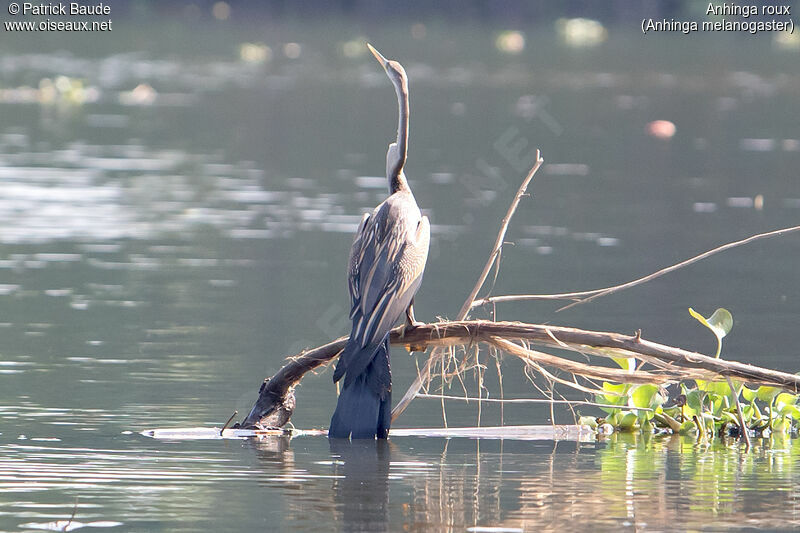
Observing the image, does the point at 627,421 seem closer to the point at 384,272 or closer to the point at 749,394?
the point at 749,394

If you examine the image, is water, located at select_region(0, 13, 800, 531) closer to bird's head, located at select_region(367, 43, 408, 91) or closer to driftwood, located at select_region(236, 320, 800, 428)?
driftwood, located at select_region(236, 320, 800, 428)

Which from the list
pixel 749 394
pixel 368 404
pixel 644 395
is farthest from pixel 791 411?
pixel 368 404

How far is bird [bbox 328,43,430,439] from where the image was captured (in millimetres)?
7590

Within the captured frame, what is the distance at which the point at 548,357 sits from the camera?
26.4 ft

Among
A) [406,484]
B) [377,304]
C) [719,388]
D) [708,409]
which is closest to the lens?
[406,484]

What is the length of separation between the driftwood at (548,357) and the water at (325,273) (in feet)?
1.04

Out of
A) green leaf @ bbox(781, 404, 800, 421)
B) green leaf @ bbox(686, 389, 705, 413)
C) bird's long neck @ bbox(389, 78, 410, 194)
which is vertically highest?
bird's long neck @ bbox(389, 78, 410, 194)

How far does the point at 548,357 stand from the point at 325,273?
17.4 ft

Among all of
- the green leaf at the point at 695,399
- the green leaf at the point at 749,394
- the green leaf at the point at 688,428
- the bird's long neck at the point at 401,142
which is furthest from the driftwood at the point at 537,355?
the bird's long neck at the point at 401,142

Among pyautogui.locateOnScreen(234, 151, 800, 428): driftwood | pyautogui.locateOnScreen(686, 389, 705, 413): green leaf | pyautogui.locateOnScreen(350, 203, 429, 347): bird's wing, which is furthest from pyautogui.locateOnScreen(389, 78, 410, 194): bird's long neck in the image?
pyautogui.locateOnScreen(686, 389, 705, 413): green leaf

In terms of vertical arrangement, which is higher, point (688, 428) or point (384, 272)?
point (384, 272)

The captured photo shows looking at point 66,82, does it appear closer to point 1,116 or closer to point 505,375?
point 1,116

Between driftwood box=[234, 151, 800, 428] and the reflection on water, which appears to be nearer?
the reflection on water

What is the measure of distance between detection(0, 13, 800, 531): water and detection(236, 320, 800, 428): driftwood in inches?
12.4
